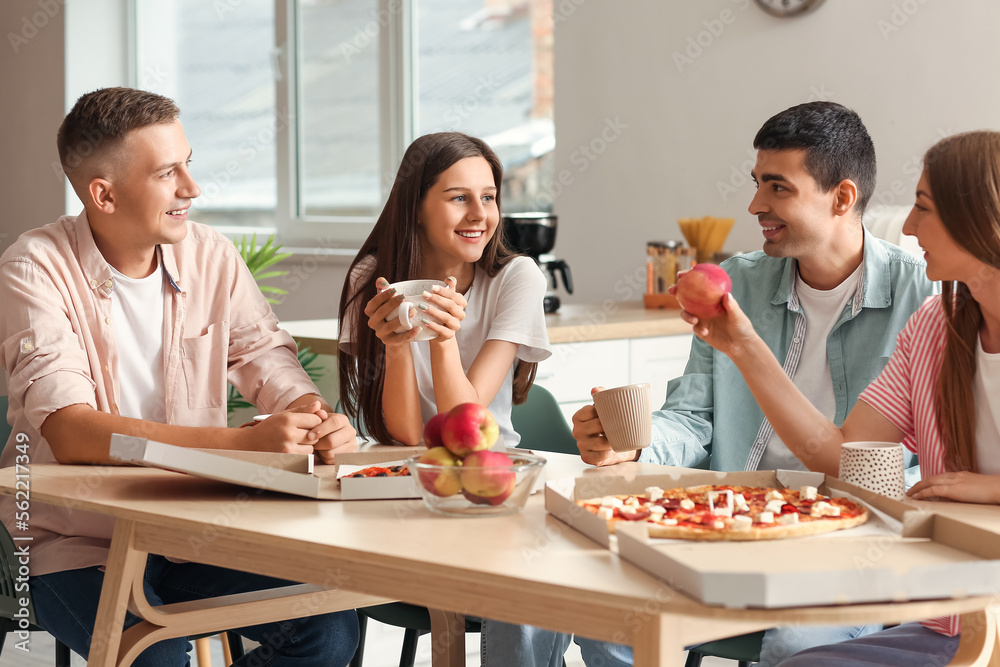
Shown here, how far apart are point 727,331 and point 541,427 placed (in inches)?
28.4

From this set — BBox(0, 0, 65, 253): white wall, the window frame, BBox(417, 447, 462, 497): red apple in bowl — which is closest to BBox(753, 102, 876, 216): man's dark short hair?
BBox(417, 447, 462, 497): red apple in bowl

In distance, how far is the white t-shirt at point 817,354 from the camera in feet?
6.71

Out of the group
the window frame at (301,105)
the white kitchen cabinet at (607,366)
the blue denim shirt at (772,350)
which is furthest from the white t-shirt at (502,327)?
the window frame at (301,105)

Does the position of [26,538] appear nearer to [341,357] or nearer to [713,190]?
[341,357]

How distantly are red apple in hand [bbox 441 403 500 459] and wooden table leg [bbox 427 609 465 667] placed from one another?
1.73ft

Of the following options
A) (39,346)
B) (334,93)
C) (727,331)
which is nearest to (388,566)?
(727,331)

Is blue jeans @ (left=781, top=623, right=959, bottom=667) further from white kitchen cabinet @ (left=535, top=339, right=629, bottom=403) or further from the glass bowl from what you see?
white kitchen cabinet @ (left=535, top=339, right=629, bottom=403)

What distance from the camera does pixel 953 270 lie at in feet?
4.89

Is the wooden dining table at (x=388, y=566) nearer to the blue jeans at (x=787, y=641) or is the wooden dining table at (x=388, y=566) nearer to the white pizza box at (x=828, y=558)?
the white pizza box at (x=828, y=558)

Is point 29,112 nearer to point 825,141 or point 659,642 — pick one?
point 825,141

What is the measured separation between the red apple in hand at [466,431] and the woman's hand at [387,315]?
1.39 feet

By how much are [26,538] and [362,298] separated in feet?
2.40

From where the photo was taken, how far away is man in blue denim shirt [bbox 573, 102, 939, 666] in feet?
6.61

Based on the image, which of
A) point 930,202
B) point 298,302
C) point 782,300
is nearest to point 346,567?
point 930,202
